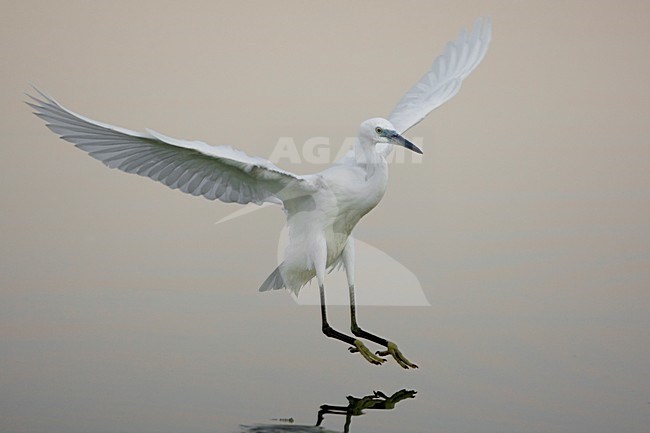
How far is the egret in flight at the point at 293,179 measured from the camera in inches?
218

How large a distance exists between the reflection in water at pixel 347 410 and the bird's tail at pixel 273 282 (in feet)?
3.08

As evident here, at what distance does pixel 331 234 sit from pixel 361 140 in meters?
0.54

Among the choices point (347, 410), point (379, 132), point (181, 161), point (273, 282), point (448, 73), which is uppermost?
point (448, 73)

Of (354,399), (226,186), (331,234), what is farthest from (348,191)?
(354,399)

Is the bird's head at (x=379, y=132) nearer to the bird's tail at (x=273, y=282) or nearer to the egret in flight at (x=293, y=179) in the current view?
the egret in flight at (x=293, y=179)

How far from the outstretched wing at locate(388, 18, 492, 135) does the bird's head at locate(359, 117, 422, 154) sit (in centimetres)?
76

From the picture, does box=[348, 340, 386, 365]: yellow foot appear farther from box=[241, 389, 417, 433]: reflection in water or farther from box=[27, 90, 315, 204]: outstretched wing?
box=[27, 90, 315, 204]: outstretched wing

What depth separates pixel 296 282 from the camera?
6.52m

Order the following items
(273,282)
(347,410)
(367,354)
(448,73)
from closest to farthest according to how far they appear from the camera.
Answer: (347,410)
(367,354)
(273,282)
(448,73)

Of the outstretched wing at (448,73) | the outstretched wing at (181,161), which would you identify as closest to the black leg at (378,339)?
the outstretched wing at (181,161)

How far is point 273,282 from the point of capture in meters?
6.54

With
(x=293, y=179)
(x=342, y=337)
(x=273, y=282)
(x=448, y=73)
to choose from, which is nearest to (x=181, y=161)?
(x=293, y=179)

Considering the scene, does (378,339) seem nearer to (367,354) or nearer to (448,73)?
(367,354)

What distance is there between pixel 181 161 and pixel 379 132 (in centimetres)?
112
